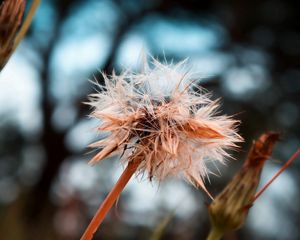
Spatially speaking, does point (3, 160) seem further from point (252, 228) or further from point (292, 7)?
point (292, 7)

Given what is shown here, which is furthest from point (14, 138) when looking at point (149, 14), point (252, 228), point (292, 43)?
point (292, 43)

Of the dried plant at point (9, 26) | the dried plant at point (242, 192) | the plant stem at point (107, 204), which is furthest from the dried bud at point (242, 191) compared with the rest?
the dried plant at point (9, 26)

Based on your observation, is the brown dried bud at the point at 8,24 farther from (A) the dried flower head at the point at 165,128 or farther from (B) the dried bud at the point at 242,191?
(B) the dried bud at the point at 242,191

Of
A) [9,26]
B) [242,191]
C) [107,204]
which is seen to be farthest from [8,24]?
[242,191]

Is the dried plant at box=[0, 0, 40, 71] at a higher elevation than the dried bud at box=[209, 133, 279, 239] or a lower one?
higher

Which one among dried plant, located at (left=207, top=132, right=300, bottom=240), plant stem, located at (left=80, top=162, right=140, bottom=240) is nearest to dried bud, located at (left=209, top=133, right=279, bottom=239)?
dried plant, located at (left=207, top=132, right=300, bottom=240)

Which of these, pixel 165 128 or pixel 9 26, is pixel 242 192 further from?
pixel 9 26

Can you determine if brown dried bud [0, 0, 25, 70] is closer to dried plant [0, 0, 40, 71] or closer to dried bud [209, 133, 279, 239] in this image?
dried plant [0, 0, 40, 71]
